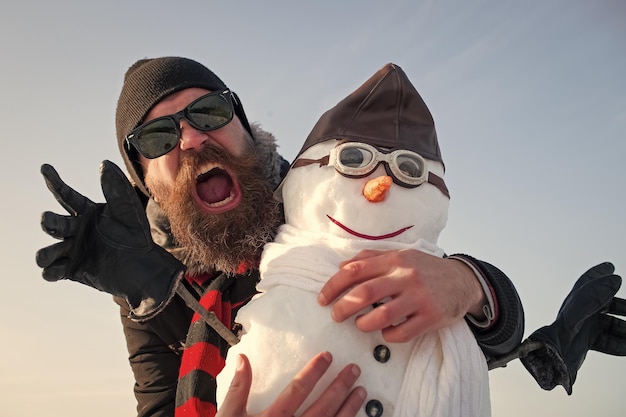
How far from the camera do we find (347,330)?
1.65m

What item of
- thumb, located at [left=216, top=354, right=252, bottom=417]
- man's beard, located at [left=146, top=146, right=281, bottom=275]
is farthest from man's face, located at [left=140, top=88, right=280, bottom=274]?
thumb, located at [left=216, top=354, right=252, bottom=417]

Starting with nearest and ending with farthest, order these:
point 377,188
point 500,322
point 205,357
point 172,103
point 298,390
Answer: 1. point 298,390
2. point 377,188
3. point 500,322
4. point 205,357
5. point 172,103

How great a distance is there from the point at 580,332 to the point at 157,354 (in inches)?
74.3

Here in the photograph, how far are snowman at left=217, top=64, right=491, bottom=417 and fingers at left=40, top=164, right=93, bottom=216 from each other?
0.61m

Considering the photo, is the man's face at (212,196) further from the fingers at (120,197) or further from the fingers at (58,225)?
the fingers at (58,225)

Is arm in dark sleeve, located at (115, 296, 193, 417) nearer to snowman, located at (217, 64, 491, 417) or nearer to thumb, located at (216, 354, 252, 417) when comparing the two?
snowman, located at (217, 64, 491, 417)

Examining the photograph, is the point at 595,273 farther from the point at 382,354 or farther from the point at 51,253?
the point at 51,253

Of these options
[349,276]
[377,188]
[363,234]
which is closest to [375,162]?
[377,188]

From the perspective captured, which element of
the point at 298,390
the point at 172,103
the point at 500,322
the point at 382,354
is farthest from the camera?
the point at 172,103

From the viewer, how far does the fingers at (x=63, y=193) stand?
1.71m

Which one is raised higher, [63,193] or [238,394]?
[63,193]

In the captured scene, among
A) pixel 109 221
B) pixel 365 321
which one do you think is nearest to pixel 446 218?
pixel 365 321

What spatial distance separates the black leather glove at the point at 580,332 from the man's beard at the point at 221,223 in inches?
43.6

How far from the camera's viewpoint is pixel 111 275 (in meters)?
1.83
